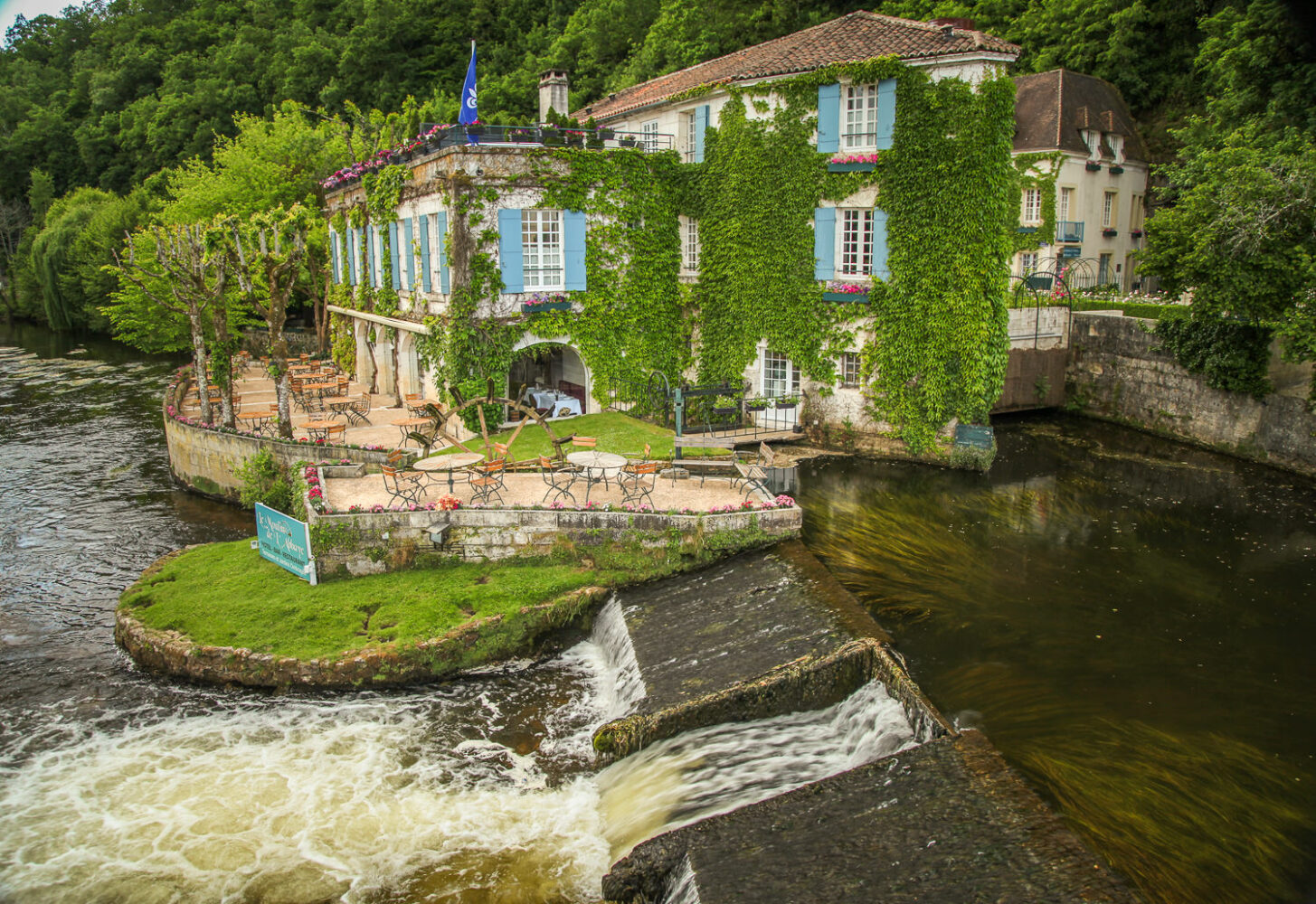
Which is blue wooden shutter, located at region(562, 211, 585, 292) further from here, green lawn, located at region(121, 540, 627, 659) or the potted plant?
green lawn, located at region(121, 540, 627, 659)

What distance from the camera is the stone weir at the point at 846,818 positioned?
8.03 m

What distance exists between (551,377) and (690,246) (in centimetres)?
661

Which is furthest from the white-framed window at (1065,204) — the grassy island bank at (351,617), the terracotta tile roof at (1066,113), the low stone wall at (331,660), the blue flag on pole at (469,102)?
the low stone wall at (331,660)

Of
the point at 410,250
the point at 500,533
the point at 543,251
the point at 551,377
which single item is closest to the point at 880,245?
the point at 543,251

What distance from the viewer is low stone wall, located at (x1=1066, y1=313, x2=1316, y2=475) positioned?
2228 centimetres

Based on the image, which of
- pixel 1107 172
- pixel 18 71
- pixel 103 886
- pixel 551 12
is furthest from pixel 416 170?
pixel 18 71

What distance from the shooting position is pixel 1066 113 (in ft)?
125

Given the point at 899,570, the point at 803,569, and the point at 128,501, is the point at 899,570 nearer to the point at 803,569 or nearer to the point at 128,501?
the point at 803,569

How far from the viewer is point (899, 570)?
646 inches

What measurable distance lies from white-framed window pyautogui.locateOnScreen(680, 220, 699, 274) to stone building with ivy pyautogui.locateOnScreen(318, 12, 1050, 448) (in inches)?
2.1

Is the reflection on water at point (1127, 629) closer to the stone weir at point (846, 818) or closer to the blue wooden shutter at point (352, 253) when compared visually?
the stone weir at point (846, 818)

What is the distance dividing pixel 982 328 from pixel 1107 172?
75.3ft

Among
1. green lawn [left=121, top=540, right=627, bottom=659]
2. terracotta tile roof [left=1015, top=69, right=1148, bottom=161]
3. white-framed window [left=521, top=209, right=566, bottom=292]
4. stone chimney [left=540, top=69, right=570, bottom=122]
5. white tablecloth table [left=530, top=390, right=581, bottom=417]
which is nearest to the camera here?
green lawn [left=121, top=540, right=627, bottom=659]

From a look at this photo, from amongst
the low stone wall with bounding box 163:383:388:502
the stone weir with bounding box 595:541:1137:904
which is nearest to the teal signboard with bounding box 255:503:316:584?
the low stone wall with bounding box 163:383:388:502
